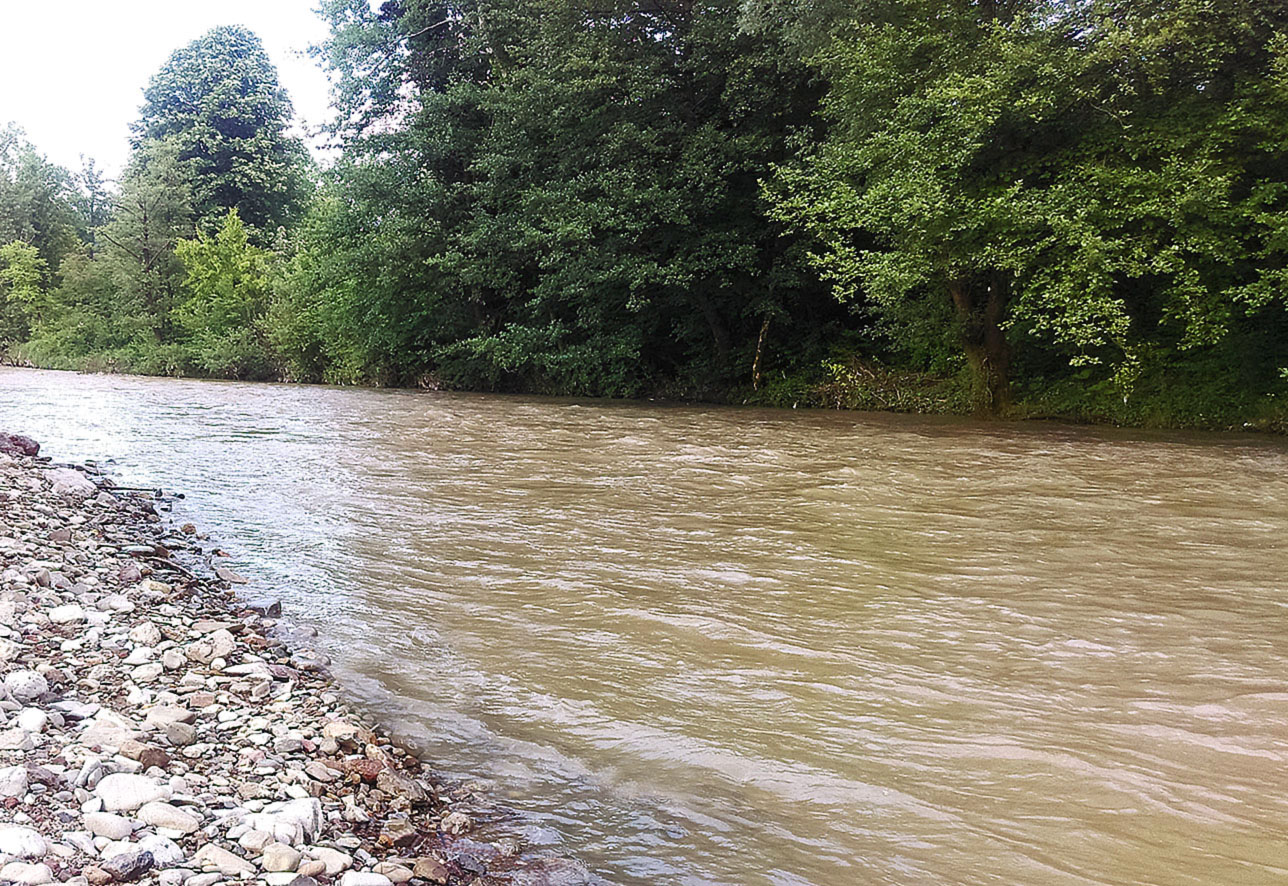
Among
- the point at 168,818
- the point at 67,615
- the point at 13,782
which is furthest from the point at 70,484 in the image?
the point at 168,818

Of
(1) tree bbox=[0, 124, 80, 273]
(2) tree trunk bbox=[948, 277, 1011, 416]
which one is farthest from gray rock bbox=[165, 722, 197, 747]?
(1) tree bbox=[0, 124, 80, 273]

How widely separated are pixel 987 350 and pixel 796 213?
429cm

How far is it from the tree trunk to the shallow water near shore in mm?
6243

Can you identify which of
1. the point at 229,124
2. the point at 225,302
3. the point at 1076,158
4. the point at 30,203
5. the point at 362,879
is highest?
the point at 229,124

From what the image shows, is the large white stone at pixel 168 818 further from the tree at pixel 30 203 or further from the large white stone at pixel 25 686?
the tree at pixel 30 203

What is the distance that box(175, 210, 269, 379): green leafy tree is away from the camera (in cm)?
3278

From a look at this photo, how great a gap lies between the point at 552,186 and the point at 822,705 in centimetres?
1937

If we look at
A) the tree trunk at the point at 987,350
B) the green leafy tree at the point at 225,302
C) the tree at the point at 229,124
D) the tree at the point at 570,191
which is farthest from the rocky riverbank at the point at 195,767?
the tree at the point at 229,124

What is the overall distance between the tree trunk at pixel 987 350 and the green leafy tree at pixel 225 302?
2495 centimetres

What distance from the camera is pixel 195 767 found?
2918 millimetres

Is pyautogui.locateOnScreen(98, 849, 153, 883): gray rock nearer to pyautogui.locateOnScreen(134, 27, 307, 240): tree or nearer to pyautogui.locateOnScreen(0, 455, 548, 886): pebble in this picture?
pyautogui.locateOnScreen(0, 455, 548, 886): pebble

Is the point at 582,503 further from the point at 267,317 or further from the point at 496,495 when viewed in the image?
the point at 267,317

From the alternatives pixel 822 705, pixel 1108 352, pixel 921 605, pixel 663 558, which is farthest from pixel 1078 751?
pixel 1108 352

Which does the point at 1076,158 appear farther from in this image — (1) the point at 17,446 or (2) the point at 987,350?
(1) the point at 17,446
